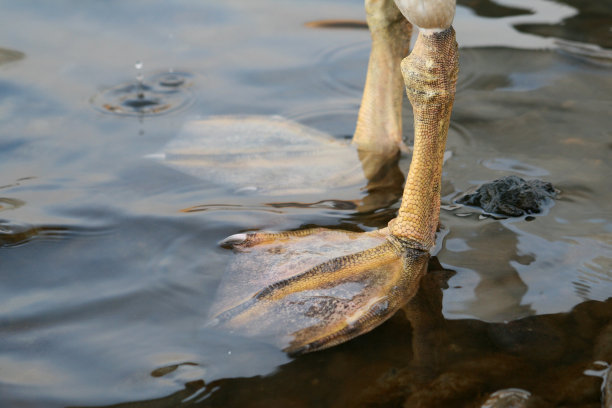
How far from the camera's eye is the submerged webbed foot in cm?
233

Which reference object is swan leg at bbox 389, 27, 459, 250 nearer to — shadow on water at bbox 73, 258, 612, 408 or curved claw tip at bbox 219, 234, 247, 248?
shadow on water at bbox 73, 258, 612, 408

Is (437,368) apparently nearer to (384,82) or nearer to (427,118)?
(427,118)

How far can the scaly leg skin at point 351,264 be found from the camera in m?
2.35

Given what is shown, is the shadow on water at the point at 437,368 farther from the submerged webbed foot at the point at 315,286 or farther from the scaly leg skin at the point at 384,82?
the scaly leg skin at the point at 384,82

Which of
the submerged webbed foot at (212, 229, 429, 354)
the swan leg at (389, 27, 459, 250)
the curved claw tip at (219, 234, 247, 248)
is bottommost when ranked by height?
the submerged webbed foot at (212, 229, 429, 354)

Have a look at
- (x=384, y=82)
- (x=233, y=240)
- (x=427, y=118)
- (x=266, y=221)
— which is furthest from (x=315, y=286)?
(x=384, y=82)

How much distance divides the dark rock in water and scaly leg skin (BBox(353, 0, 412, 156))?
1.84 ft

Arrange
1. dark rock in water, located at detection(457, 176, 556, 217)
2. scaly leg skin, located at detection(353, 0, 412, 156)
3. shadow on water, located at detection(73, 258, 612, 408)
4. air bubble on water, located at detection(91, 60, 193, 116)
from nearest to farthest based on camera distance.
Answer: shadow on water, located at detection(73, 258, 612, 408) < dark rock in water, located at detection(457, 176, 556, 217) < scaly leg skin, located at detection(353, 0, 412, 156) < air bubble on water, located at detection(91, 60, 193, 116)

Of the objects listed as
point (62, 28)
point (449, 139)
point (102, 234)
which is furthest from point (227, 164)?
point (62, 28)

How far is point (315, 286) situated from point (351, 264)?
0.56 feet

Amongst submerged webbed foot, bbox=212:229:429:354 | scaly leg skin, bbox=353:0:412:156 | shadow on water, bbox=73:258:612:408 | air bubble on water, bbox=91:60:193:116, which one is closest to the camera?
shadow on water, bbox=73:258:612:408

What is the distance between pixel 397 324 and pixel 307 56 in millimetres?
3010

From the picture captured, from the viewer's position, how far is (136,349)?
7.67 ft

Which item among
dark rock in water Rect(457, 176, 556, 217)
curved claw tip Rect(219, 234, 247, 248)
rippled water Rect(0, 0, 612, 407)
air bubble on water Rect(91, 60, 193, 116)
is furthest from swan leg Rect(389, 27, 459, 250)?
air bubble on water Rect(91, 60, 193, 116)
